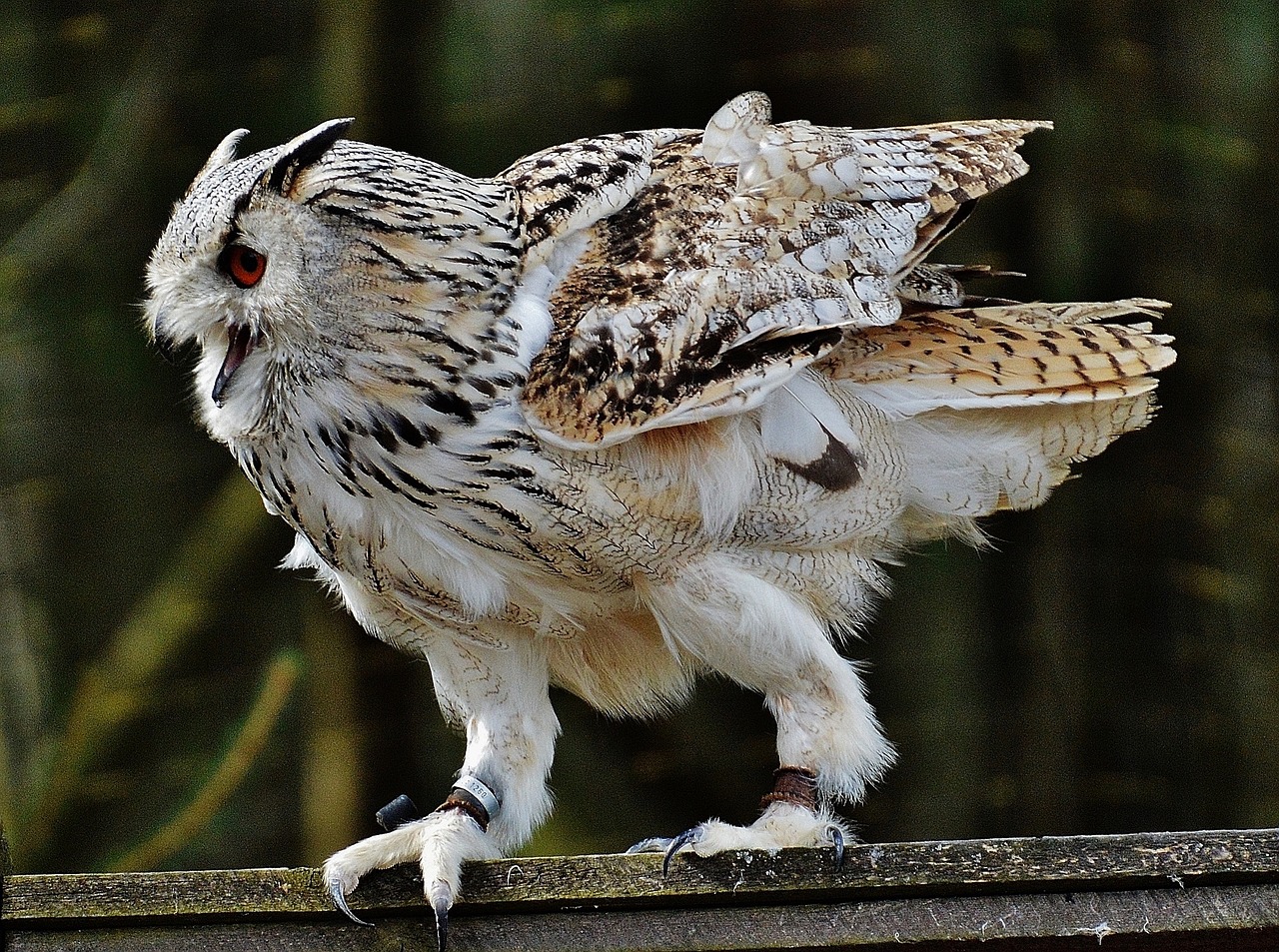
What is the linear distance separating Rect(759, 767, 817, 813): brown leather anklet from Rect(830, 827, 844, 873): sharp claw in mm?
201

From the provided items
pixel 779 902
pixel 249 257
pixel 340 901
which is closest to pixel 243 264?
pixel 249 257

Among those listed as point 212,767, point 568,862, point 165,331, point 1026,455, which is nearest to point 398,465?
point 165,331

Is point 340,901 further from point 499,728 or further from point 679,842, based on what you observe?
point 499,728

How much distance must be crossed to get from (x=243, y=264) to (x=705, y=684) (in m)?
2.21

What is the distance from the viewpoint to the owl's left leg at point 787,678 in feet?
6.84

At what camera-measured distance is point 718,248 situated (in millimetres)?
2143

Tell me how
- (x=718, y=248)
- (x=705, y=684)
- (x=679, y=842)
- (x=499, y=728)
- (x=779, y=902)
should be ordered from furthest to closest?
(x=705, y=684) < (x=499, y=728) < (x=718, y=248) < (x=679, y=842) < (x=779, y=902)

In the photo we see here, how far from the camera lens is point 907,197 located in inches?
90.7

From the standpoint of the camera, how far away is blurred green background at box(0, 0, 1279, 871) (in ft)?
12.1

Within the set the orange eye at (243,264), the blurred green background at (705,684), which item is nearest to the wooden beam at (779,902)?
the orange eye at (243,264)

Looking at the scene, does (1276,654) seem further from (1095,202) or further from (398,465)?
(398,465)

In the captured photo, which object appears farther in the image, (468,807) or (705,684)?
(705,684)

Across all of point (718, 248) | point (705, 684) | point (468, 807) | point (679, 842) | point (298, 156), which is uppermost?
point (298, 156)

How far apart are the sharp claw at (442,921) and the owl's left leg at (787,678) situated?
0.44 meters
